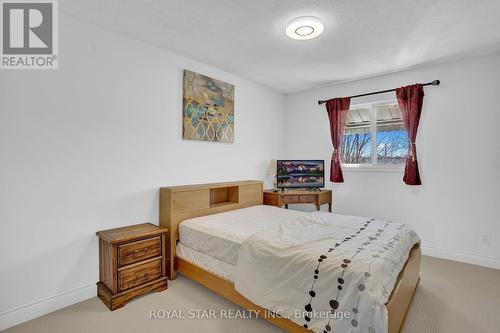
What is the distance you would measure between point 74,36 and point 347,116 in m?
3.74

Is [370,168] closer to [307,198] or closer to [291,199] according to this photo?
[307,198]

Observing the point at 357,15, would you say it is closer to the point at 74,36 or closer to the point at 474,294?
the point at 74,36

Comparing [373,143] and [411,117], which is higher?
[411,117]

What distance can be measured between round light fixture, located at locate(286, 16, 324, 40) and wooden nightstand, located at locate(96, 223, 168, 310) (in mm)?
2337

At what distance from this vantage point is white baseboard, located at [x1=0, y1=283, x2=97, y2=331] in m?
1.85

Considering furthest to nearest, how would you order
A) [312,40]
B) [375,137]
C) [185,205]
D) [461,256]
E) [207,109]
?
[375,137] < [207,109] < [461,256] < [185,205] < [312,40]

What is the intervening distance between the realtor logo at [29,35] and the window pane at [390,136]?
4100 millimetres

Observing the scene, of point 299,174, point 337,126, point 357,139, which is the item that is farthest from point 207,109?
point 357,139

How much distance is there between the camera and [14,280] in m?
1.89

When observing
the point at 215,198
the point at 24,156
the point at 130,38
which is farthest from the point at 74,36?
the point at 215,198

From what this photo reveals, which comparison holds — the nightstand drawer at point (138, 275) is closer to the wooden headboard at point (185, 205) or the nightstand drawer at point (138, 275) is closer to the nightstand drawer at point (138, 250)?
the nightstand drawer at point (138, 250)

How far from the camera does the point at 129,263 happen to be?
218 cm

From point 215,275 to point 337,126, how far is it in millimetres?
3031

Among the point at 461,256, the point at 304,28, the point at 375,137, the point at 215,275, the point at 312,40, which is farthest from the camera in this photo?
the point at 375,137
